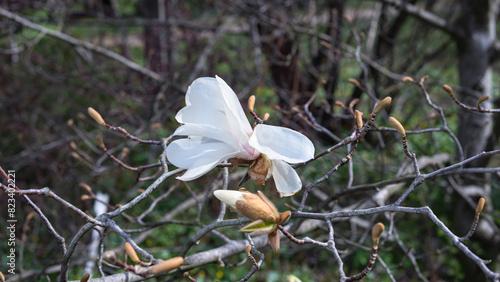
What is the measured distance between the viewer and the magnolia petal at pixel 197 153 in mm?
862

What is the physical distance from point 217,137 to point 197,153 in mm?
55

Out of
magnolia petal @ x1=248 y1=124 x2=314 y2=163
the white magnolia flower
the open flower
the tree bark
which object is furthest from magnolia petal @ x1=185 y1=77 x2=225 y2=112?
the tree bark

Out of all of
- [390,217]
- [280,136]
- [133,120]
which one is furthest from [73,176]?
[280,136]

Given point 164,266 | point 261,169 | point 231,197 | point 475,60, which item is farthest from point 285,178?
point 475,60

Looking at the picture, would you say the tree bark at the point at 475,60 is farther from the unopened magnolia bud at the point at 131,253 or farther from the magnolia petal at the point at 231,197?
the unopened magnolia bud at the point at 131,253

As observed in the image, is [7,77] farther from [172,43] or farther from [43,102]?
[172,43]

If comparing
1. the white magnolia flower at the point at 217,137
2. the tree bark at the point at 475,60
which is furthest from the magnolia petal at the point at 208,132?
the tree bark at the point at 475,60

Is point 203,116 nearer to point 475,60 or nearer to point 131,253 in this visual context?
point 131,253

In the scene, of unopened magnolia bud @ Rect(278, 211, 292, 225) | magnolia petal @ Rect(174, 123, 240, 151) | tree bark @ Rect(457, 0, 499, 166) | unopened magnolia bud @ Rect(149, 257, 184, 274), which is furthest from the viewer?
tree bark @ Rect(457, 0, 499, 166)

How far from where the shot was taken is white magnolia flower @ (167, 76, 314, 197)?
0.84 metres

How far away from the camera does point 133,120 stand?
3.46 metres

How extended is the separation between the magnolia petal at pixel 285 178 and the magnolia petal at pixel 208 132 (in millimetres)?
95

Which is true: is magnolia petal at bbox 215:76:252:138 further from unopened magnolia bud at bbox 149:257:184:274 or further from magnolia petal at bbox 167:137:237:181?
unopened magnolia bud at bbox 149:257:184:274

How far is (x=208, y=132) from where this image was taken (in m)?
0.87
